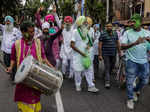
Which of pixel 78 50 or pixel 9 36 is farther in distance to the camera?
pixel 9 36

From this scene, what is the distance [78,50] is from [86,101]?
1212 millimetres

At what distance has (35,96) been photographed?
3.01 meters

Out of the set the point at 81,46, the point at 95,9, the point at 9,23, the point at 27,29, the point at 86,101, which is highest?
the point at 27,29

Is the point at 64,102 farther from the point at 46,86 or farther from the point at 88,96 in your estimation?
the point at 46,86

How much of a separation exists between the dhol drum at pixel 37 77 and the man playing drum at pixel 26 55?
212 millimetres

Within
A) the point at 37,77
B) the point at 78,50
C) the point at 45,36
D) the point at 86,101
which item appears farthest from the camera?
the point at 45,36

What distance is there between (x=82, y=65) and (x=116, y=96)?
1075 mm

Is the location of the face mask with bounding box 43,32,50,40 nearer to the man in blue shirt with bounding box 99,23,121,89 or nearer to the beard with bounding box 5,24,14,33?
the beard with bounding box 5,24,14,33

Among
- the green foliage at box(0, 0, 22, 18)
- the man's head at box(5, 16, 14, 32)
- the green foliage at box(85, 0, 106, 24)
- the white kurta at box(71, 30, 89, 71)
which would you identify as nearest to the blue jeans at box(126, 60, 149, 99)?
the white kurta at box(71, 30, 89, 71)

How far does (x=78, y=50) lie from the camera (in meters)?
5.15

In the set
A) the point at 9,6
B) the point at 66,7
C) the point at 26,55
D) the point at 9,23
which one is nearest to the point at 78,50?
the point at 9,23

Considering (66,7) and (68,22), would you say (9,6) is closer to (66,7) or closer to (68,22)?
(66,7)

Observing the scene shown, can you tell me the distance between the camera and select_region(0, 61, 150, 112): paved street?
4247mm

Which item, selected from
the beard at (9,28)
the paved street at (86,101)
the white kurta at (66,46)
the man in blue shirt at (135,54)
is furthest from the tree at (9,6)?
the man in blue shirt at (135,54)
